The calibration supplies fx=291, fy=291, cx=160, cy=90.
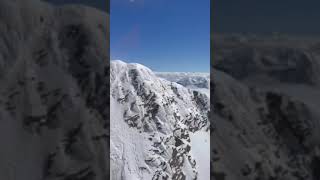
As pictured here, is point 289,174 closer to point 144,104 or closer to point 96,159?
point 96,159

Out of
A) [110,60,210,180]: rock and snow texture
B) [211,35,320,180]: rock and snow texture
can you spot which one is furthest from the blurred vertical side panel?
[110,60,210,180]: rock and snow texture

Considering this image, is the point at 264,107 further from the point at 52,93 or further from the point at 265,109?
the point at 52,93

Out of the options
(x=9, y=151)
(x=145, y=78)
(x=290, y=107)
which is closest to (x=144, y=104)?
(x=145, y=78)

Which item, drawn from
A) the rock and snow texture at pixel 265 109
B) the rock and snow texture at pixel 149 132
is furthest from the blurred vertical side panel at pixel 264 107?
the rock and snow texture at pixel 149 132

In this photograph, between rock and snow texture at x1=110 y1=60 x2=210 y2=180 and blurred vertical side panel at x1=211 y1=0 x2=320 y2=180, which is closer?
blurred vertical side panel at x1=211 y1=0 x2=320 y2=180

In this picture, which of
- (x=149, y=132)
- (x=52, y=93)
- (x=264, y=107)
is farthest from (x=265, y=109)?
(x=149, y=132)

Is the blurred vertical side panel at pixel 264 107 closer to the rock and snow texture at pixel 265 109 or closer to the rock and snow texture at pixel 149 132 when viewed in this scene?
the rock and snow texture at pixel 265 109

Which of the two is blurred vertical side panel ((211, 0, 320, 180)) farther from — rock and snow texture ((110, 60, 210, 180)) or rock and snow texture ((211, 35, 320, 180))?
rock and snow texture ((110, 60, 210, 180))
